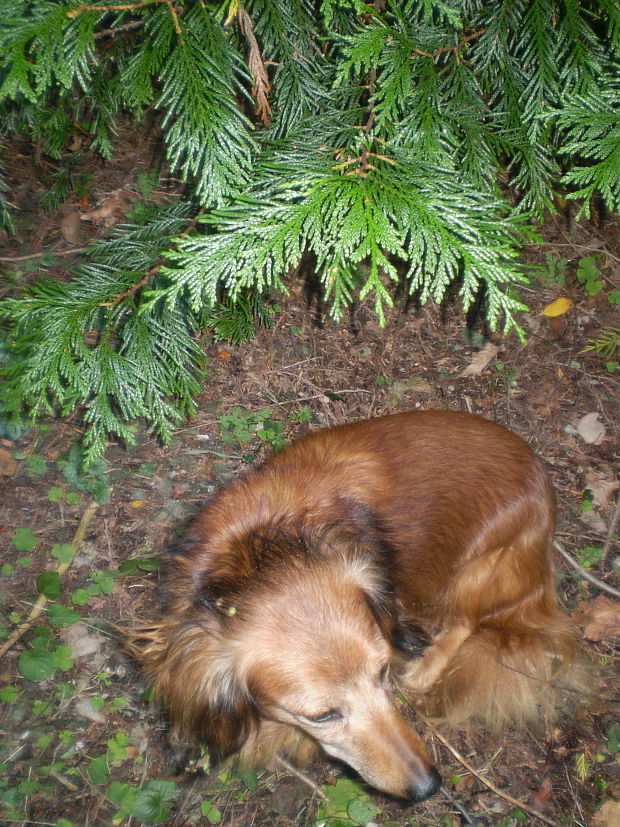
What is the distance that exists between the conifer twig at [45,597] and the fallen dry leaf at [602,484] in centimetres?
291

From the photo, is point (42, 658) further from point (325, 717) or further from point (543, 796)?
point (543, 796)

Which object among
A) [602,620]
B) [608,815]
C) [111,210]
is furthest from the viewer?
[111,210]

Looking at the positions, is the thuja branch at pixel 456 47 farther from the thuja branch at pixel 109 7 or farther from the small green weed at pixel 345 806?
the small green weed at pixel 345 806

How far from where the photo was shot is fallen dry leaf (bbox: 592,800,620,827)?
8.99 ft

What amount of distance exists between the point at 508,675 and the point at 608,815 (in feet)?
2.25

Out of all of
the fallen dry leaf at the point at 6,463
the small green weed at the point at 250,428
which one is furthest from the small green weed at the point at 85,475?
the small green weed at the point at 250,428

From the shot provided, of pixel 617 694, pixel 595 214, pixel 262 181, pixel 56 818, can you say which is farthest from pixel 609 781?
pixel 595 214

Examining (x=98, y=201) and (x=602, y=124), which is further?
(x=98, y=201)

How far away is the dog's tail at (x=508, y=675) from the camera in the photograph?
2.94 m

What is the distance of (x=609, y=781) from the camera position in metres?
2.84

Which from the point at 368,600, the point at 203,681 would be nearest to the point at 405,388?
the point at 368,600

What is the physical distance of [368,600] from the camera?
2293 mm

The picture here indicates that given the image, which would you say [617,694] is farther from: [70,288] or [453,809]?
[70,288]

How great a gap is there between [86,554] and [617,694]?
9.35 ft
